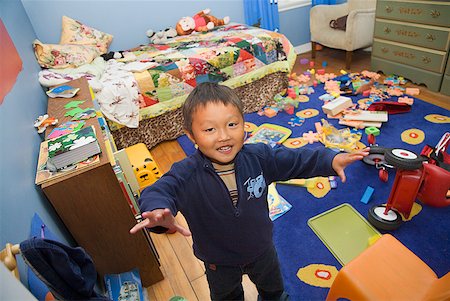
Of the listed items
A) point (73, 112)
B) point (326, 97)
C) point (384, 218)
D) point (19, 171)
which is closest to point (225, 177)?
point (19, 171)

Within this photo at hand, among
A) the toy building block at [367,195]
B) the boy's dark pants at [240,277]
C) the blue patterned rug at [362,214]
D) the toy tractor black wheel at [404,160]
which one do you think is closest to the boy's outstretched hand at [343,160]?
the boy's dark pants at [240,277]

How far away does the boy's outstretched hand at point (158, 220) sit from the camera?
71 cm

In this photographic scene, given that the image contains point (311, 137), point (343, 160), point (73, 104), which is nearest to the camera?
point (343, 160)

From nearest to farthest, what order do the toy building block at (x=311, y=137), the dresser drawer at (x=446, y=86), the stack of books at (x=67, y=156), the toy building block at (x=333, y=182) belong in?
the stack of books at (x=67, y=156)
the toy building block at (x=333, y=182)
the toy building block at (x=311, y=137)
the dresser drawer at (x=446, y=86)

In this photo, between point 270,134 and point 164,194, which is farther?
point 270,134

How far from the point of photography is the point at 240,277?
42.5 inches

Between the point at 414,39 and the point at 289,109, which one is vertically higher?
the point at 414,39

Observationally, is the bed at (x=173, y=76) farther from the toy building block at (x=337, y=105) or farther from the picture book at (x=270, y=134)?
the toy building block at (x=337, y=105)

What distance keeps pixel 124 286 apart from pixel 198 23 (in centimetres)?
290

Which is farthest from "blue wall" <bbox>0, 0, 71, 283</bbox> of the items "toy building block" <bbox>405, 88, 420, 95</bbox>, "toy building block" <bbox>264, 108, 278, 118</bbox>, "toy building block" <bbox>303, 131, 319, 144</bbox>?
"toy building block" <bbox>405, 88, 420, 95</bbox>

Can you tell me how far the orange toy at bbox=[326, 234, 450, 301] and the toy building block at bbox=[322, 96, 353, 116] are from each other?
63.8 inches

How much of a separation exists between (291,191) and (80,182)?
48.0 inches

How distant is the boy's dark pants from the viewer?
1.03 metres

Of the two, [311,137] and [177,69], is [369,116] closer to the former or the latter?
[311,137]
